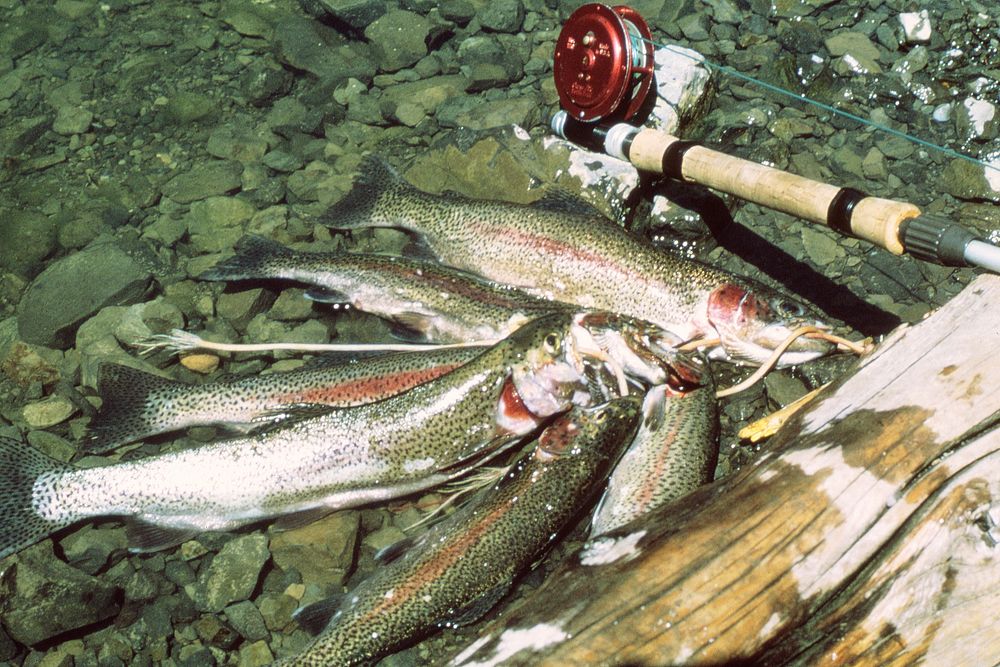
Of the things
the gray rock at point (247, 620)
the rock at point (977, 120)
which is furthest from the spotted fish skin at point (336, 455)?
the rock at point (977, 120)

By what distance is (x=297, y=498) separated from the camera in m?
3.87

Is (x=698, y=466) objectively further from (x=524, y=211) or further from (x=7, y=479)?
(x=7, y=479)

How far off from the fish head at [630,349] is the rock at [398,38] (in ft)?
12.0

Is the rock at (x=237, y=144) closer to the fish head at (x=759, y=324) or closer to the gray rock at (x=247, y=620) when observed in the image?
the gray rock at (x=247, y=620)

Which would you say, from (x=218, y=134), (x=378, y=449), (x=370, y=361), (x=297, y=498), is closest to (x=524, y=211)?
(x=370, y=361)

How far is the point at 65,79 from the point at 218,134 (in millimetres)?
1560

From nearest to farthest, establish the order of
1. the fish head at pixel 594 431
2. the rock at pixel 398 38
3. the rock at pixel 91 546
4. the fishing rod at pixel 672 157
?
the fishing rod at pixel 672 157, the fish head at pixel 594 431, the rock at pixel 91 546, the rock at pixel 398 38

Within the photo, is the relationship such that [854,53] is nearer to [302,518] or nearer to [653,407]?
[653,407]

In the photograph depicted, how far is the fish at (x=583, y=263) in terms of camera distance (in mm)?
4316

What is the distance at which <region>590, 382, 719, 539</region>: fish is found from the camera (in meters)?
3.78

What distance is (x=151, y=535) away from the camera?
3.92m

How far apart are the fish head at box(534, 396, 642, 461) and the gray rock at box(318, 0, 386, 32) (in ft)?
14.7

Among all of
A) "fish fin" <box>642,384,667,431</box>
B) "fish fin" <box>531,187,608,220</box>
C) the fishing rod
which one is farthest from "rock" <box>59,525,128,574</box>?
the fishing rod

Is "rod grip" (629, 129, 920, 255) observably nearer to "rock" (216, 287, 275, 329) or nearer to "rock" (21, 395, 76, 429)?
"rock" (216, 287, 275, 329)
